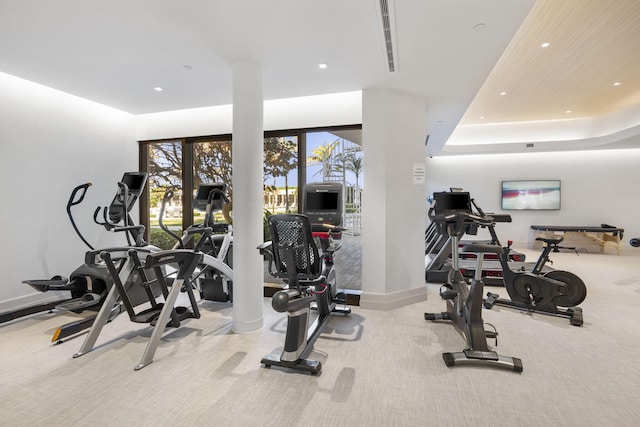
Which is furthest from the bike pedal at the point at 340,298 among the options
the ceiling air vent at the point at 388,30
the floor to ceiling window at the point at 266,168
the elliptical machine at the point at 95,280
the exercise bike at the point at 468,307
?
the ceiling air vent at the point at 388,30

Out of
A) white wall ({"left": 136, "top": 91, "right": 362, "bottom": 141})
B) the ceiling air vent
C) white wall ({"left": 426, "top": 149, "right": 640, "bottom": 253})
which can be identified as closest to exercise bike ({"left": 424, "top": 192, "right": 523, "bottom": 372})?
the ceiling air vent

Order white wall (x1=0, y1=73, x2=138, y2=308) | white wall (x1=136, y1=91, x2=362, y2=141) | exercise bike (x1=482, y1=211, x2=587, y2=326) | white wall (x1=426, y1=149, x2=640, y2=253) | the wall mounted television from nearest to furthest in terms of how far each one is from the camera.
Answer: exercise bike (x1=482, y1=211, x2=587, y2=326)
white wall (x1=0, y1=73, x2=138, y2=308)
white wall (x1=136, y1=91, x2=362, y2=141)
white wall (x1=426, y1=149, x2=640, y2=253)
the wall mounted television

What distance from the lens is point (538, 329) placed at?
128 inches

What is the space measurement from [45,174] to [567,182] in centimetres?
1113

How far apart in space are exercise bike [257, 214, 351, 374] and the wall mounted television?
7.47 metres

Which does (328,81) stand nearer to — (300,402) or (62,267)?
(300,402)

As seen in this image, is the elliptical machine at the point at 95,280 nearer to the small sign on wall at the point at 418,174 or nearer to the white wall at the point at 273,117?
the white wall at the point at 273,117

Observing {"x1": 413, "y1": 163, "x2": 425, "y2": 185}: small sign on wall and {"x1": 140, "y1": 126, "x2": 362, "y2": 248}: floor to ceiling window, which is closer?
{"x1": 413, "y1": 163, "x2": 425, "y2": 185}: small sign on wall

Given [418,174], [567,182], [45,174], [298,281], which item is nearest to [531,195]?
[567,182]

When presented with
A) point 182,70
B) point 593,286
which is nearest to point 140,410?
point 182,70

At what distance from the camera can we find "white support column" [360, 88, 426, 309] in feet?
13.0

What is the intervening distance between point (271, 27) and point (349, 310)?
3.02 m

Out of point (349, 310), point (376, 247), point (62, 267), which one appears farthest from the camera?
point (62, 267)

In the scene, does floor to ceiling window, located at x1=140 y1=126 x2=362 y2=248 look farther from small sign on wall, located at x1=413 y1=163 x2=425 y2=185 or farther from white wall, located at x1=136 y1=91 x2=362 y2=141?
small sign on wall, located at x1=413 y1=163 x2=425 y2=185
